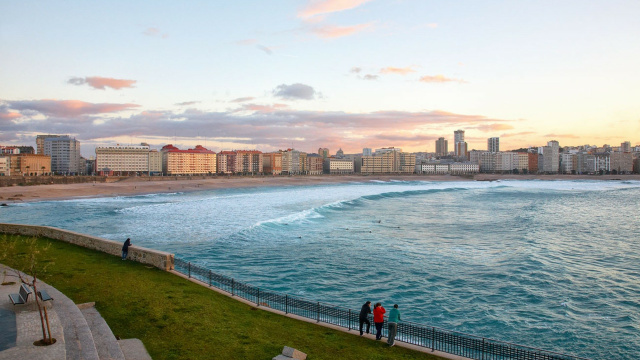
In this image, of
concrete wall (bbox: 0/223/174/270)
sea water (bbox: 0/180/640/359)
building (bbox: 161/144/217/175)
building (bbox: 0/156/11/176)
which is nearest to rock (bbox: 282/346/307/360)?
sea water (bbox: 0/180/640/359)

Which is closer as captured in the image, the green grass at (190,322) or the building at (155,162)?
the green grass at (190,322)

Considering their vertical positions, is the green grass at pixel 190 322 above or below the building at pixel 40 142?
below

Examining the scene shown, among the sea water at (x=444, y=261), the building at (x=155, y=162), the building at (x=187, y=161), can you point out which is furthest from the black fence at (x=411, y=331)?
the building at (x=155, y=162)

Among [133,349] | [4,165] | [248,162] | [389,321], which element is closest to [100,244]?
[133,349]

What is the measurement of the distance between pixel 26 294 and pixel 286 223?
26.6m

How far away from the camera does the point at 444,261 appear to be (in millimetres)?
22812

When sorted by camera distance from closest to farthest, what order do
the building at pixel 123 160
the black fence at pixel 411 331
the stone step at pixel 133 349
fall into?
the stone step at pixel 133 349, the black fence at pixel 411 331, the building at pixel 123 160

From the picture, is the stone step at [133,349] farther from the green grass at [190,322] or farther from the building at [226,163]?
the building at [226,163]

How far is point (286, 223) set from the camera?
119ft

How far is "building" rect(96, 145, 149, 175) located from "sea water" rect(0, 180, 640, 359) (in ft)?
374

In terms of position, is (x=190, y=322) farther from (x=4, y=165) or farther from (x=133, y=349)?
(x=4, y=165)

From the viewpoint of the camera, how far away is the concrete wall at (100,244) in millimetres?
15917

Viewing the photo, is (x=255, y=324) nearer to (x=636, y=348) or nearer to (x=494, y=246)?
(x=636, y=348)

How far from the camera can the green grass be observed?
946cm
